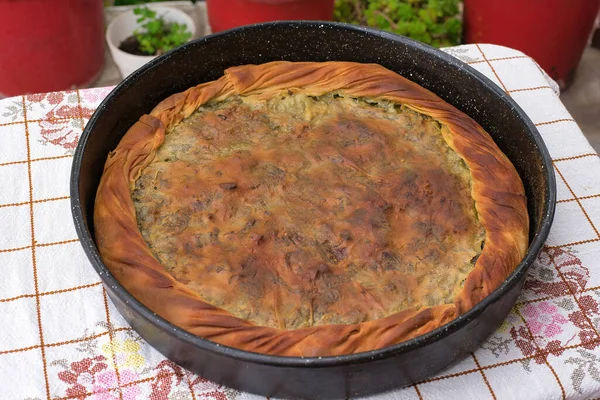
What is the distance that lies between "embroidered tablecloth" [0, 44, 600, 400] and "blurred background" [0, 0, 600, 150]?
3.91 ft

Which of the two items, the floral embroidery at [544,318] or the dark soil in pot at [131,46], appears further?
the dark soil in pot at [131,46]

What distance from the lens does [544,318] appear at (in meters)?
1.86

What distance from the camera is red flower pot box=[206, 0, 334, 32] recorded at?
134 inches

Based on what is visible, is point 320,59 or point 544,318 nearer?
point 544,318

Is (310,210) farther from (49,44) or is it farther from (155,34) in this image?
(155,34)

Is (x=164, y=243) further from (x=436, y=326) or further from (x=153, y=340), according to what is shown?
(x=436, y=326)

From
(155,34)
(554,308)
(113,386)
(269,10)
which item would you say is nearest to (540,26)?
(269,10)

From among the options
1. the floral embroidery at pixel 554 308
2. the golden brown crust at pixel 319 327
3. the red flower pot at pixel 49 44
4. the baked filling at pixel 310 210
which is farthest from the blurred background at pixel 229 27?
the floral embroidery at pixel 554 308

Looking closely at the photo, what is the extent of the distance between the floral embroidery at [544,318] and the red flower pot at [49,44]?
8.19 ft

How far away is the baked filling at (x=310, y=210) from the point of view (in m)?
1.74

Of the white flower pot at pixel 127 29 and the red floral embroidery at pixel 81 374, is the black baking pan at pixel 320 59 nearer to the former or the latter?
the red floral embroidery at pixel 81 374

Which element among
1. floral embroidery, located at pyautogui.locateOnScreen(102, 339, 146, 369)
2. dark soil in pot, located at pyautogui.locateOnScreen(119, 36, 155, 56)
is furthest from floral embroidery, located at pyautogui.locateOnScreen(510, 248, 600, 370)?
dark soil in pot, located at pyautogui.locateOnScreen(119, 36, 155, 56)

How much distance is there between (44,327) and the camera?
1804mm

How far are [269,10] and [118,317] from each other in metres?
2.03
